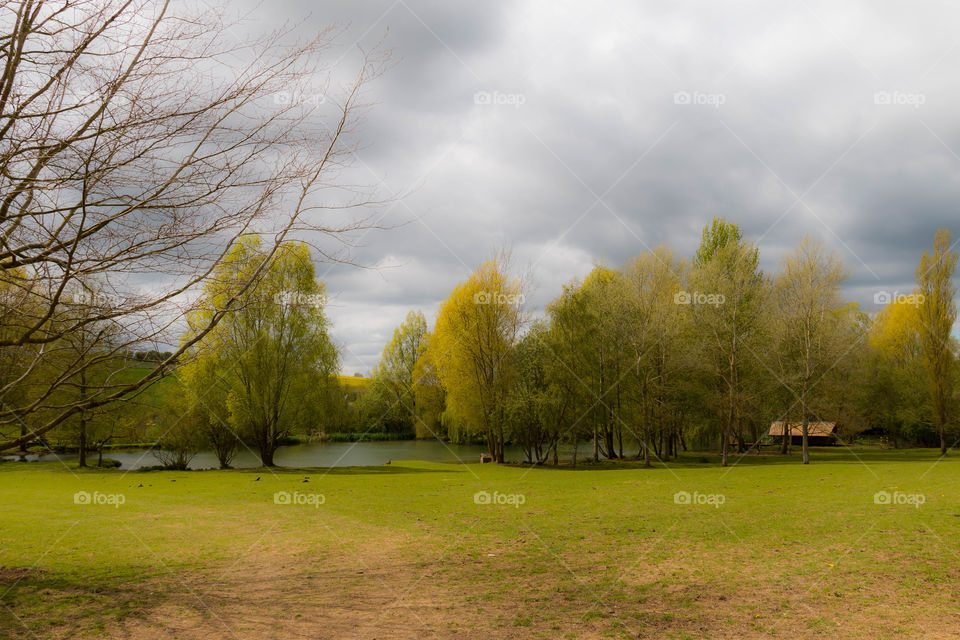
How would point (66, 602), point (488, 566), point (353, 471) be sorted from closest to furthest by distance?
point (66, 602)
point (488, 566)
point (353, 471)

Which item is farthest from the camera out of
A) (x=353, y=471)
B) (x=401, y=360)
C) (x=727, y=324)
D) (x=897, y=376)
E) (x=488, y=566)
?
(x=401, y=360)

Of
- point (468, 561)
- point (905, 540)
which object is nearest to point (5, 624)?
point (468, 561)

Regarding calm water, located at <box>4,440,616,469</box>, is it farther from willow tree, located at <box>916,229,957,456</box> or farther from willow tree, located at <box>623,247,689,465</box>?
willow tree, located at <box>916,229,957,456</box>

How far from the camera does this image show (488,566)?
799cm

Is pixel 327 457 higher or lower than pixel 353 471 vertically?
lower

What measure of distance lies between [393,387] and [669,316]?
3716cm

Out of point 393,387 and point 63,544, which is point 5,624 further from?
point 393,387

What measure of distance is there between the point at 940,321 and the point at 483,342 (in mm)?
25356

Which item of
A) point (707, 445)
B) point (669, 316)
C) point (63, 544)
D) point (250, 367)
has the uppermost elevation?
point (669, 316)

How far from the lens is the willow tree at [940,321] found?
3216cm

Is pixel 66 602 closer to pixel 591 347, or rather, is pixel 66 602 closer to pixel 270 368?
pixel 270 368

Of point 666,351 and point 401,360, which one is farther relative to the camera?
point 401,360

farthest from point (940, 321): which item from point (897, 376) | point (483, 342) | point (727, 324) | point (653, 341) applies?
point (483, 342)

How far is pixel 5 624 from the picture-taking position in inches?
229
